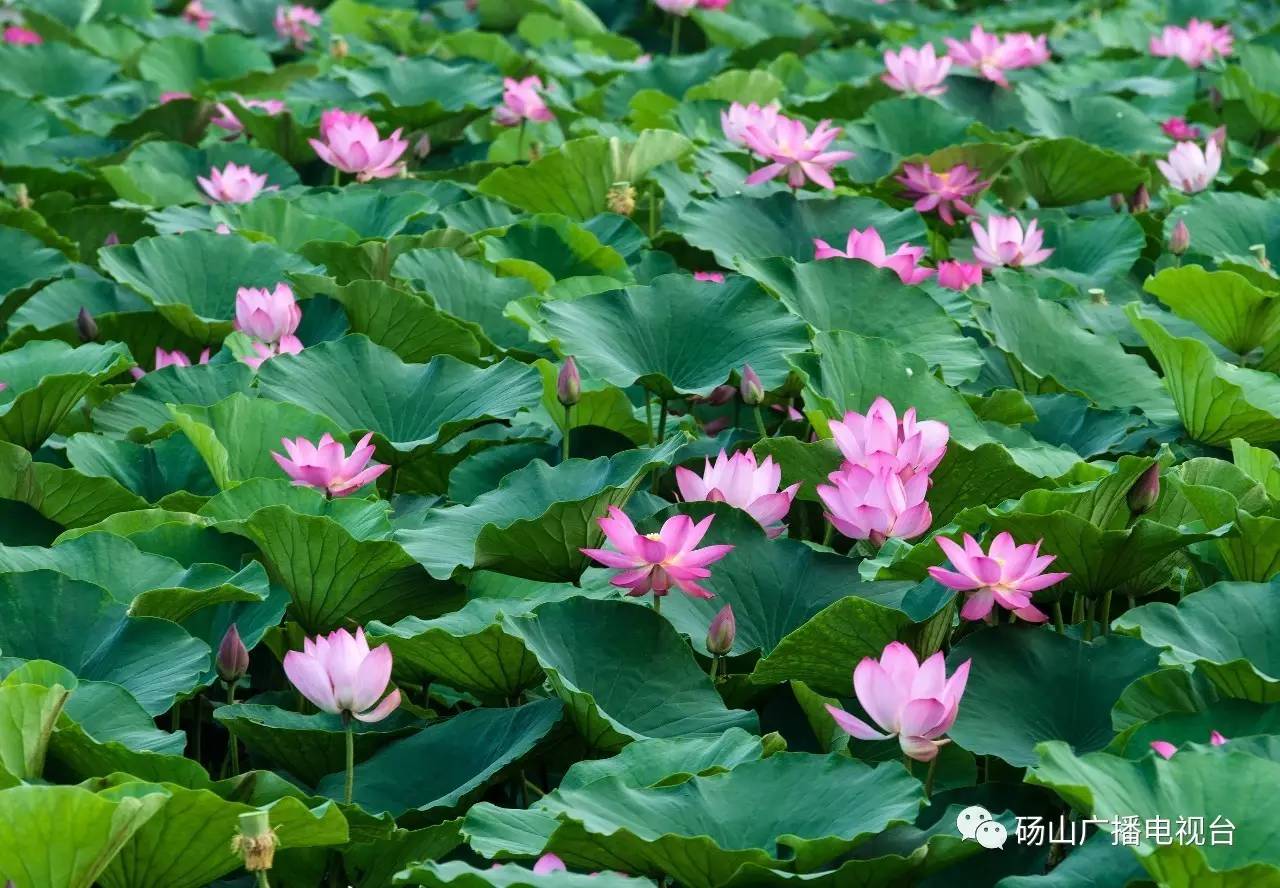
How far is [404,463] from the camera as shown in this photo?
2342mm

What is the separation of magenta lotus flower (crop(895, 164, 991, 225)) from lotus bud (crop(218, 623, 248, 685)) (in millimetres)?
1764

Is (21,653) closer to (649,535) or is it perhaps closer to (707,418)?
(649,535)

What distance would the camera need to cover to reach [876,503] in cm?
189

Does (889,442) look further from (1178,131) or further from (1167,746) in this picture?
(1178,131)

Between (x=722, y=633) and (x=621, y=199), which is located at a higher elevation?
(x=722, y=633)

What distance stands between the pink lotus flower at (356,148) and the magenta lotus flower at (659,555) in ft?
5.82

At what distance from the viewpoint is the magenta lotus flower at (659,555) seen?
5.76 feet

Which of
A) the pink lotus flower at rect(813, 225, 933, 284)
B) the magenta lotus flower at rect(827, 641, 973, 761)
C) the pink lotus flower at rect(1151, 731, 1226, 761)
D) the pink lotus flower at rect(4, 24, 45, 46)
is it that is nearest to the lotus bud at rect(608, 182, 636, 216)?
the pink lotus flower at rect(813, 225, 933, 284)

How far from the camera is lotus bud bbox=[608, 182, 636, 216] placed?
3120 millimetres

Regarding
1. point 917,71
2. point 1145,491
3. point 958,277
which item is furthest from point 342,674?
point 917,71

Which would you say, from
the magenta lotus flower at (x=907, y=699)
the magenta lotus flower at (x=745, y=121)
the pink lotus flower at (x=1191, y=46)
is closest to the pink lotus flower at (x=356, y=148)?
the magenta lotus flower at (x=745, y=121)

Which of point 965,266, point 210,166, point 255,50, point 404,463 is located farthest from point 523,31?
point 404,463

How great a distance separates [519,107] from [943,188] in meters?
1.04

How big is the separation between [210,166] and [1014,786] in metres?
2.62
